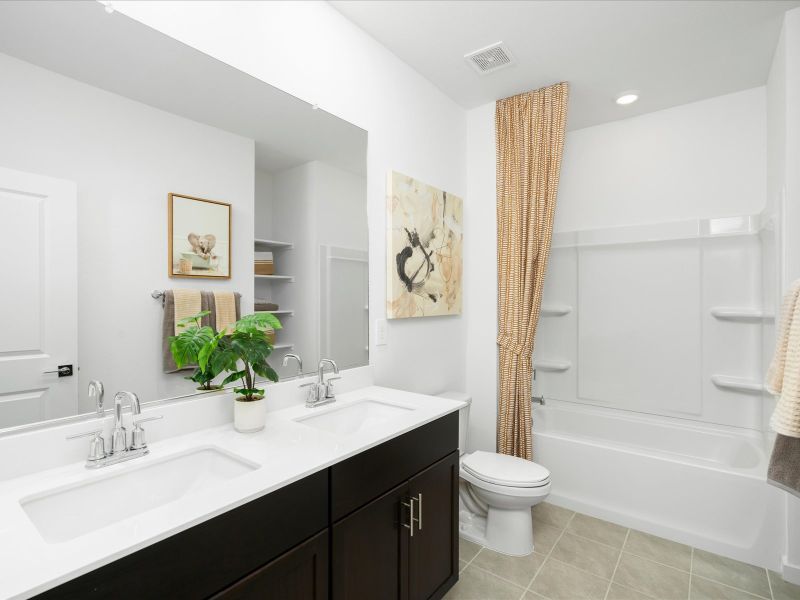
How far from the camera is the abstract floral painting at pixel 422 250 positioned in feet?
7.16

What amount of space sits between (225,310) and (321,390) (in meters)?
0.54

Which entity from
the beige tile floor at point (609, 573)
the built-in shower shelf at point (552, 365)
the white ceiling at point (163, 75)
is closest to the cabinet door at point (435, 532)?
the beige tile floor at point (609, 573)

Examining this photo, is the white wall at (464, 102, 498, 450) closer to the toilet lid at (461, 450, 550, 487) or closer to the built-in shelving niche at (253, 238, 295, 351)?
the toilet lid at (461, 450, 550, 487)

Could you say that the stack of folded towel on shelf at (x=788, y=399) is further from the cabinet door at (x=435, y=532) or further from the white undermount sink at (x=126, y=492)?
the white undermount sink at (x=126, y=492)

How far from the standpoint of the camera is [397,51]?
7.20 feet

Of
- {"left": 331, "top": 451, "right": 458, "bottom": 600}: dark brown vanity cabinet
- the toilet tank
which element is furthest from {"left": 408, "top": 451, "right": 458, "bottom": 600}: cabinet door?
the toilet tank

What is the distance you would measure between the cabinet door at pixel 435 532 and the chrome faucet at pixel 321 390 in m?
0.49

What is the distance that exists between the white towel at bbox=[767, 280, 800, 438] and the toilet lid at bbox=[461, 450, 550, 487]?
3.25 feet

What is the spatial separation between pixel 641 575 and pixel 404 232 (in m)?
2.04

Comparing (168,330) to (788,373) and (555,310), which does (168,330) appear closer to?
(788,373)

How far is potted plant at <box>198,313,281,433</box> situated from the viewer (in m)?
1.27

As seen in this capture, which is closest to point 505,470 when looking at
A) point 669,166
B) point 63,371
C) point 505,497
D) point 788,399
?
point 505,497

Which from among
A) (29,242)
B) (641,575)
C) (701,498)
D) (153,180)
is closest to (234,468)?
(29,242)

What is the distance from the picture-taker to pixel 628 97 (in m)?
2.60
